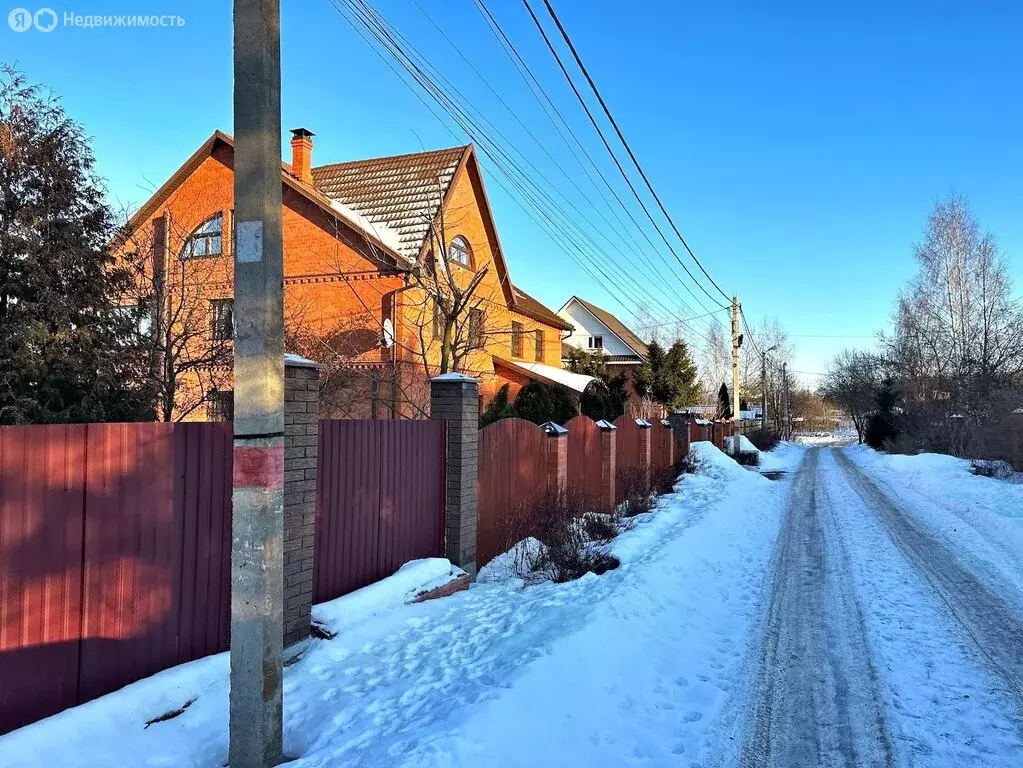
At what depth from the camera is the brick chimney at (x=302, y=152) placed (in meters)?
20.0

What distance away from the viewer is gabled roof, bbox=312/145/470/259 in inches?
→ 674

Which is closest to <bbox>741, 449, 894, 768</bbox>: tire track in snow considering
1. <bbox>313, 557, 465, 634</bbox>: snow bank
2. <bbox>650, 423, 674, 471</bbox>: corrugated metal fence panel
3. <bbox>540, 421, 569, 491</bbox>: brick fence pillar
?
<bbox>313, 557, 465, 634</bbox>: snow bank

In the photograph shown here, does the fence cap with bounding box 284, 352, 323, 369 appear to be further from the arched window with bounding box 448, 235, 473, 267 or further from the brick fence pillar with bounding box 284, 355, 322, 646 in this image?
the arched window with bounding box 448, 235, 473, 267

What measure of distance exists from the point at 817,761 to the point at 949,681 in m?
1.71

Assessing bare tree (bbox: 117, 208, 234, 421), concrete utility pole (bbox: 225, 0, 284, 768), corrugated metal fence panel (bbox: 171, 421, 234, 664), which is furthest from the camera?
bare tree (bbox: 117, 208, 234, 421)

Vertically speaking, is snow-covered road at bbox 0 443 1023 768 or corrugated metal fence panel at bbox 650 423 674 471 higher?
corrugated metal fence panel at bbox 650 423 674 471

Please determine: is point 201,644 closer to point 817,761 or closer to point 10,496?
point 10,496

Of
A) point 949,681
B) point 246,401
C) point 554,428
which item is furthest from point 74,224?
point 949,681

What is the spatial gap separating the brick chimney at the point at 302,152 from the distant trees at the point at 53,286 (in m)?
13.4

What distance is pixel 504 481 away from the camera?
8.12 meters

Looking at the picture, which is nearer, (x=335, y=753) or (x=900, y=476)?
(x=335, y=753)

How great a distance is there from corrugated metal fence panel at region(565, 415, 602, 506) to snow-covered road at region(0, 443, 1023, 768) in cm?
283

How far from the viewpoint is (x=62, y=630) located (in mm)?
3326

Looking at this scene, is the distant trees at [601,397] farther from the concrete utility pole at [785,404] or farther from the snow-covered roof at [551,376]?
the concrete utility pole at [785,404]
